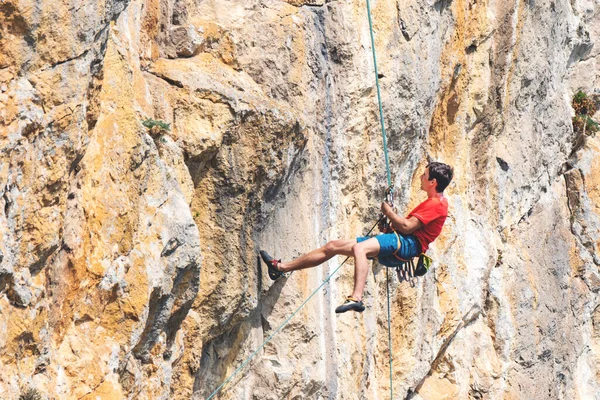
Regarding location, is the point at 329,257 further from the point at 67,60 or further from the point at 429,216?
the point at 67,60

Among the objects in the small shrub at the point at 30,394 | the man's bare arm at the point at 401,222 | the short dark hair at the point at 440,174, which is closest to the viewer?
the small shrub at the point at 30,394

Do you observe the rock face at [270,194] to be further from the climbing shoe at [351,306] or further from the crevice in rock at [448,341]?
the climbing shoe at [351,306]

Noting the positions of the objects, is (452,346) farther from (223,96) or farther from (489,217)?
(223,96)

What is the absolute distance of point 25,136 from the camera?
594 centimetres

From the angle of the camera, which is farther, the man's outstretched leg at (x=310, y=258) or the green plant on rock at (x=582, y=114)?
the green plant on rock at (x=582, y=114)

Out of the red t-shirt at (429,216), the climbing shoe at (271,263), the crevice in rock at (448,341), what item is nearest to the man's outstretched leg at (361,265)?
the red t-shirt at (429,216)

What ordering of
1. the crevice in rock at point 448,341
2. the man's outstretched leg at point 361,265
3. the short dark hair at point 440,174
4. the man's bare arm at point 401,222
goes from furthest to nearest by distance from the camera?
1. the crevice in rock at point 448,341
2. the short dark hair at point 440,174
3. the man's bare arm at point 401,222
4. the man's outstretched leg at point 361,265

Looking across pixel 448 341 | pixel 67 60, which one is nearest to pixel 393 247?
pixel 67 60

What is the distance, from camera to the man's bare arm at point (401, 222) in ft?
28.6

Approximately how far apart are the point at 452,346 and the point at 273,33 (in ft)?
19.1

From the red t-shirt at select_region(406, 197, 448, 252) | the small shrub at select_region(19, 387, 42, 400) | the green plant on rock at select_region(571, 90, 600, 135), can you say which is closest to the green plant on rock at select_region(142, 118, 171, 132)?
the small shrub at select_region(19, 387, 42, 400)

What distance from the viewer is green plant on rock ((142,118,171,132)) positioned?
7.50 metres

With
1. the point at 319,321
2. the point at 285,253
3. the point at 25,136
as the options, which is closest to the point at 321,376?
the point at 319,321

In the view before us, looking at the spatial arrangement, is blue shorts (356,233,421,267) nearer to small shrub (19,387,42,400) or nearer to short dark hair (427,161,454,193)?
short dark hair (427,161,454,193)
